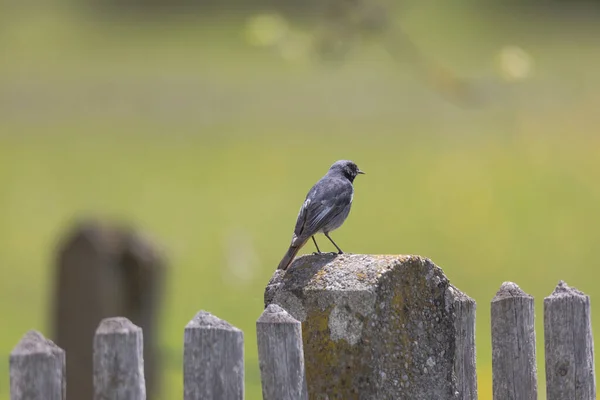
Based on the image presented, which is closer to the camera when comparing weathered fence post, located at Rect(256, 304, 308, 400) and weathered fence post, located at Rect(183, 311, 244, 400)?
weathered fence post, located at Rect(183, 311, 244, 400)

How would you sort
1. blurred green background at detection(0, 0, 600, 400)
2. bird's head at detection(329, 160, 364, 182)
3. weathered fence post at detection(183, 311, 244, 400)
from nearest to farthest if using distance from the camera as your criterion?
weathered fence post at detection(183, 311, 244, 400) → bird's head at detection(329, 160, 364, 182) → blurred green background at detection(0, 0, 600, 400)

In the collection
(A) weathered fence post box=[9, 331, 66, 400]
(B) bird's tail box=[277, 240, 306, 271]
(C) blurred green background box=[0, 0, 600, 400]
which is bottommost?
(A) weathered fence post box=[9, 331, 66, 400]

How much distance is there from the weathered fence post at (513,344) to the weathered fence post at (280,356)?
1.05 metres

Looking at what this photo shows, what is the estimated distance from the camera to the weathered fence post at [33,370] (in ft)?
10.9

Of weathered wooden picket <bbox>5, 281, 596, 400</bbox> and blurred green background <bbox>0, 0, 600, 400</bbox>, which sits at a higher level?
blurred green background <bbox>0, 0, 600, 400</bbox>

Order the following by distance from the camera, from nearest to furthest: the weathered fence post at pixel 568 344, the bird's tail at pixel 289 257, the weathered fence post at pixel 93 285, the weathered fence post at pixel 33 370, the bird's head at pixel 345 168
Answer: the weathered fence post at pixel 33 370, the weathered fence post at pixel 568 344, the bird's tail at pixel 289 257, the bird's head at pixel 345 168, the weathered fence post at pixel 93 285

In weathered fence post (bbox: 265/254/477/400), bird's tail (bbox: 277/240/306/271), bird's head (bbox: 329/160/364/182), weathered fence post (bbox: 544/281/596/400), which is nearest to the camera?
weathered fence post (bbox: 265/254/477/400)

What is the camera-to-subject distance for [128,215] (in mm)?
14125

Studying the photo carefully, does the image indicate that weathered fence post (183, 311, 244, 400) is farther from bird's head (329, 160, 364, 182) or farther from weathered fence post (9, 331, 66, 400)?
bird's head (329, 160, 364, 182)

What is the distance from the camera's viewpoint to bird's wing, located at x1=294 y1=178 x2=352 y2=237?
5.24 m

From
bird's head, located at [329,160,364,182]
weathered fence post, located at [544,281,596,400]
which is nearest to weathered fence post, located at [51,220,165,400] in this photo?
bird's head, located at [329,160,364,182]

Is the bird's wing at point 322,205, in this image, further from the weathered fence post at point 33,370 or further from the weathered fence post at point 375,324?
the weathered fence post at point 33,370

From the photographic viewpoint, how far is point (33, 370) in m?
3.32

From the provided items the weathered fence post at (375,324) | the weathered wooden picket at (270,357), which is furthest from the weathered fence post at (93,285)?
the weathered wooden picket at (270,357)
